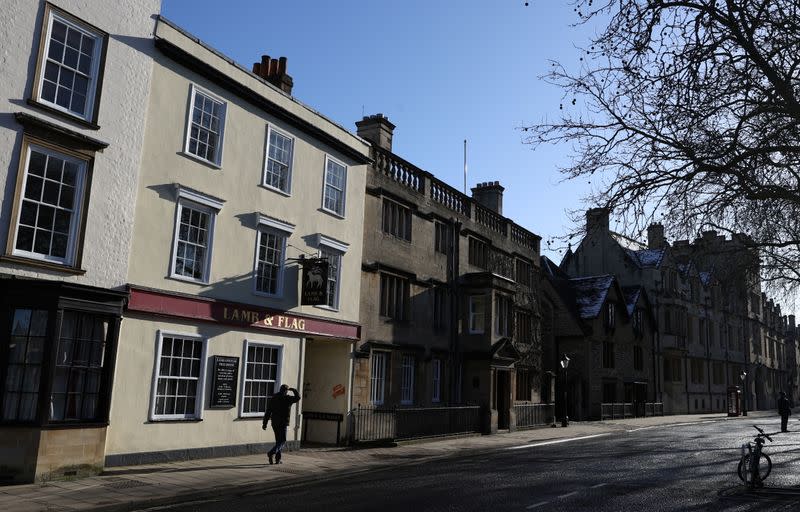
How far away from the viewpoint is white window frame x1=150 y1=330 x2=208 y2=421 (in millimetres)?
14242

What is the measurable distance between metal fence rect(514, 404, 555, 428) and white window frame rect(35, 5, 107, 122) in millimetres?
21808

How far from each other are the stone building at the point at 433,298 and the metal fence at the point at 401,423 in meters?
0.58

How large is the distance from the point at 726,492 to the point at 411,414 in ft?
35.8

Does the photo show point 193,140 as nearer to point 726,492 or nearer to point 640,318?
point 726,492

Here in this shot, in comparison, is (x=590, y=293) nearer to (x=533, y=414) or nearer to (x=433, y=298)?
(x=533, y=414)

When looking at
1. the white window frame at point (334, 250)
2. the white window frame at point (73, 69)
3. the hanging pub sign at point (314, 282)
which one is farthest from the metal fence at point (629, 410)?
the white window frame at point (73, 69)

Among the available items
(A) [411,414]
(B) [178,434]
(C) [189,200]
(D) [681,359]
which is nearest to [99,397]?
(B) [178,434]

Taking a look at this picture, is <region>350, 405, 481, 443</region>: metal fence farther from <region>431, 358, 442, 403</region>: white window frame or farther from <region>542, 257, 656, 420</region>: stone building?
<region>542, 257, 656, 420</region>: stone building

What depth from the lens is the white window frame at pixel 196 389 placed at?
46.7 ft

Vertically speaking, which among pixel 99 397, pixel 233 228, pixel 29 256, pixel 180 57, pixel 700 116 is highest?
pixel 180 57

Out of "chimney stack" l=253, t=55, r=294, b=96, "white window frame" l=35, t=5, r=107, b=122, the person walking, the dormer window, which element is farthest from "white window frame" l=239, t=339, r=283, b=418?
the dormer window

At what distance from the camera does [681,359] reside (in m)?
51.2

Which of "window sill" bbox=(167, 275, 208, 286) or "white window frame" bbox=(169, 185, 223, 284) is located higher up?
"white window frame" bbox=(169, 185, 223, 284)

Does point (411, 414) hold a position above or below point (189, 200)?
below
